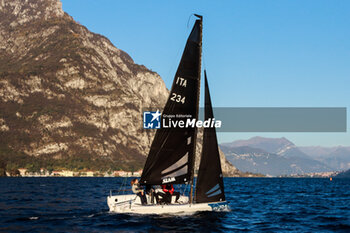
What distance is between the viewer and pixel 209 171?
32344 millimetres

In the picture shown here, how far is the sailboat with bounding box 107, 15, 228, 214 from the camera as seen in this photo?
105 ft

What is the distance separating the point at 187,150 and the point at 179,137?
3.91 feet

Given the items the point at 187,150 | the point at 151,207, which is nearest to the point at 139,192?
the point at 151,207

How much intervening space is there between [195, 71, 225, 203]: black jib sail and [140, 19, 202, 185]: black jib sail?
83 centimetres

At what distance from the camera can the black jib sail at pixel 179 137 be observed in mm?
32156

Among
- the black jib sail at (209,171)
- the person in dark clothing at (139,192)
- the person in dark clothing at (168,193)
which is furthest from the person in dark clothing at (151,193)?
the black jib sail at (209,171)

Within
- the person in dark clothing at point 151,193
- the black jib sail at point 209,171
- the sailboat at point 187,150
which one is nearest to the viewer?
the sailboat at point 187,150

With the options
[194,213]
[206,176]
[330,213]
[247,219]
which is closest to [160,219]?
[194,213]

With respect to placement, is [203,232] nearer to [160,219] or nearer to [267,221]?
Result: [160,219]

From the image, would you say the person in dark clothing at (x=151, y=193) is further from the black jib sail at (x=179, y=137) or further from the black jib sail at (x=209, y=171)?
the black jib sail at (x=209, y=171)

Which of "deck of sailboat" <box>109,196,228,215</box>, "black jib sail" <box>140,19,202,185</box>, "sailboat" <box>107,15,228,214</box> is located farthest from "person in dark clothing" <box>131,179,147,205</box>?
"deck of sailboat" <box>109,196,228,215</box>

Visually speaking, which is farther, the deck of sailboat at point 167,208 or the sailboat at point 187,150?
the sailboat at point 187,150

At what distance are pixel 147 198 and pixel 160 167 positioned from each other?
275 cm

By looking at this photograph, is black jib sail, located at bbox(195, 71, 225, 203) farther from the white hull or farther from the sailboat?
the white hull
